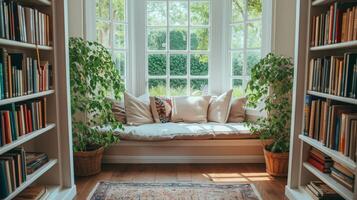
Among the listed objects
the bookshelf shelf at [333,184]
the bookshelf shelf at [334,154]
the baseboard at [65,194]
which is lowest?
the baseboard at [65,194]

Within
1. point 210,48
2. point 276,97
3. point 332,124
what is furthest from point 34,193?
point 210,48

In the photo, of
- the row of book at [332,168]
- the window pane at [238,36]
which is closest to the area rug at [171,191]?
the row of book at [332,168]

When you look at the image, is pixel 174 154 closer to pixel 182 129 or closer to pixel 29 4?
pixel 182 129

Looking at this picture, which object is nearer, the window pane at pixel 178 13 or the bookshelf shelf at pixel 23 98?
the bookshelf shelf at pixel 23 98

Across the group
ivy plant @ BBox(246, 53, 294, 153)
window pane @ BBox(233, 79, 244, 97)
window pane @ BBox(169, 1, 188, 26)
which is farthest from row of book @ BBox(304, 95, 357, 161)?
window pane @ BBox(169, 1, 188, 26)

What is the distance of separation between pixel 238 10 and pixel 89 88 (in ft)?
7.09

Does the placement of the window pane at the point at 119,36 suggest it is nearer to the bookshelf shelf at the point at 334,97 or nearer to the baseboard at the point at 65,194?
Answer: the baseboard at the point at 65,194

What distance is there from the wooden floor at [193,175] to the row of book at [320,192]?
0.31 meters

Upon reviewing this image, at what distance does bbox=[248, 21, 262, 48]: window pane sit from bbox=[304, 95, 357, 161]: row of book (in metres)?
1.47

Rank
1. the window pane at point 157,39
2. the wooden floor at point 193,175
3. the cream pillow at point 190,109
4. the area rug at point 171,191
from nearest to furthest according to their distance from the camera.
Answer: the area rug at point 171,191 < the wooden floor at point 193,175 < the cream pillow at point 190,109 < the window pane at point 157,39

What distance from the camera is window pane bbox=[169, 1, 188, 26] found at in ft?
13.7

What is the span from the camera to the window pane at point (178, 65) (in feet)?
13.9

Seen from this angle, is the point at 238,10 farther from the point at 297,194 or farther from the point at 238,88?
the point at 297,194

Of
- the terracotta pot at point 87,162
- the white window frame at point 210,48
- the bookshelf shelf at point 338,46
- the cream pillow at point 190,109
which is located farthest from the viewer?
the white window frame at point 210,48
